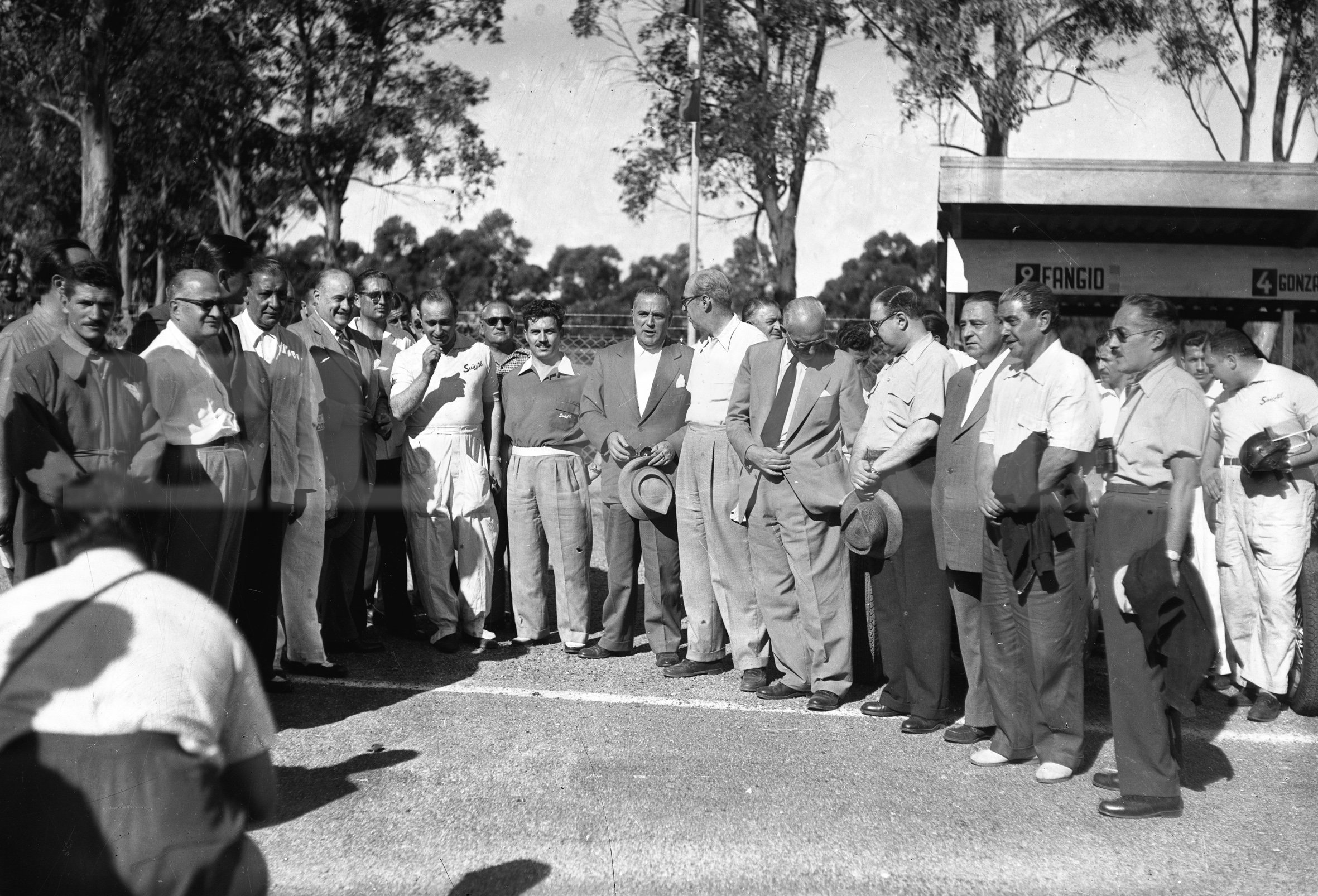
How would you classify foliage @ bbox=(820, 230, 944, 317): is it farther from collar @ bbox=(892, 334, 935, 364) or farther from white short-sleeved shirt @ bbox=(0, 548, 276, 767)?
white short-sleeved shirt @ bbox=(0, 548, 276, 767)

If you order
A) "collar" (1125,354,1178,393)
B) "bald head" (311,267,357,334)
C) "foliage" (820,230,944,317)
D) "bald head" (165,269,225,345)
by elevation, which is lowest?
"collar" (1125,354,1178,393)

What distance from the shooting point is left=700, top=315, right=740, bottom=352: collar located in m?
5.97

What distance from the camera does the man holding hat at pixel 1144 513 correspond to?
12.5 feet

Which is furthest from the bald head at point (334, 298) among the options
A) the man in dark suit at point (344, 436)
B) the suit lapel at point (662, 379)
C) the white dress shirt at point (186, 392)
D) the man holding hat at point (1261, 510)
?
the man holding hat at point (1261, 510)

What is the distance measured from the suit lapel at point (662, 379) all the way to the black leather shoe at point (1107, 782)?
9.17ft

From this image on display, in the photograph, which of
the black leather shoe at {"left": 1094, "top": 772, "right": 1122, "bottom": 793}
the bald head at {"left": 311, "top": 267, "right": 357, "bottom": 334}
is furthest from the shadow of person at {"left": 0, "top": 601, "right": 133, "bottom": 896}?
the bald head at {"left": 311, "top": 267, "right": 357, "bottom": 334}

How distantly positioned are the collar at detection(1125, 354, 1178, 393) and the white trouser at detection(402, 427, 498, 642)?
3714 millimetres

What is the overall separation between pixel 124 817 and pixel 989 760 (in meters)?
3.52

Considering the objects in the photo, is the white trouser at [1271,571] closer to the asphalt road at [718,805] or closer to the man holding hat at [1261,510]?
the man holding hat at [1261,510]

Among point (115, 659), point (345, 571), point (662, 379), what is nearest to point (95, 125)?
point (345, 571)

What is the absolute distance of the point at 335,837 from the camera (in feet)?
12.1

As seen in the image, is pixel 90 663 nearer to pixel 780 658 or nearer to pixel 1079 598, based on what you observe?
pixel 1079 598

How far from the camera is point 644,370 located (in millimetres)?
6145

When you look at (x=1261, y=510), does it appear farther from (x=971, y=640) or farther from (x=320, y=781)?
(x=320, y=781)
